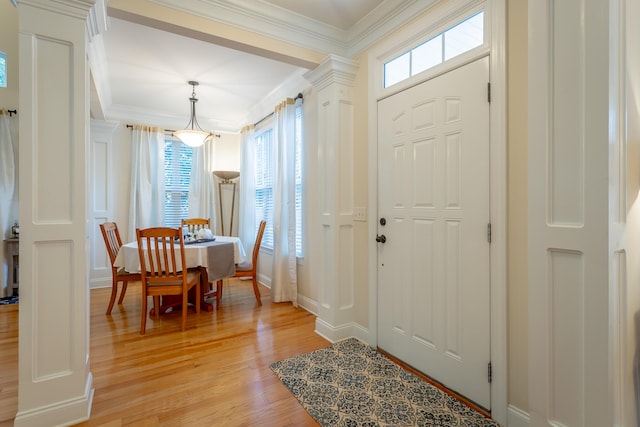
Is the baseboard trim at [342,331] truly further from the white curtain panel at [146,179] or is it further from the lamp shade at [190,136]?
the white curtain panel at [146,179]

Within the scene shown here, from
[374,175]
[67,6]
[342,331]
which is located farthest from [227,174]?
[67,6]

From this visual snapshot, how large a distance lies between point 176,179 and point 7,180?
211 centimetres

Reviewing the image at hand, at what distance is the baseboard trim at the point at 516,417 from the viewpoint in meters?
1.59

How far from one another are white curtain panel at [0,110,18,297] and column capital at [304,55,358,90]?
4.43m

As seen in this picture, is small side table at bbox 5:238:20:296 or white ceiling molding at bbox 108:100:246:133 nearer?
small side table at bbox 5:238:20:296

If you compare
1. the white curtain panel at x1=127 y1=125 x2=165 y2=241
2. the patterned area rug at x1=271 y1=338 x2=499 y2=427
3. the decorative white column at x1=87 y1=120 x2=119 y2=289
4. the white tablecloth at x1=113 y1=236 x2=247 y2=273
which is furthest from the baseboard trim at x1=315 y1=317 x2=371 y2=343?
the decorative white column at x1=87 y1=120 x2=119 y2=289

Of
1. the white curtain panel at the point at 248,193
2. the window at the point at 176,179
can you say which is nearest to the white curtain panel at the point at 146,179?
the window at the point at 176,179

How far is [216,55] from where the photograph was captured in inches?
122

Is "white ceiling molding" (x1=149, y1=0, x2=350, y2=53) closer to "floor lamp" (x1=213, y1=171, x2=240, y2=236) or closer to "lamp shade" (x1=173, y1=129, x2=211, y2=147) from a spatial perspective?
"lamp shade" (x1=173, y1=129, x2=211, y2=147)


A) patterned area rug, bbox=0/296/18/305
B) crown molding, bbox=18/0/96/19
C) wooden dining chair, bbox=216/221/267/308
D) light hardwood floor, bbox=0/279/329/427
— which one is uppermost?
crown molding, bbox=18/0/96/19

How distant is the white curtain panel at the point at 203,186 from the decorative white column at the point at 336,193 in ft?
10.1

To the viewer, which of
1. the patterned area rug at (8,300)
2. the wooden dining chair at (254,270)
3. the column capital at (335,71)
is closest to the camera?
the column capital at (335,71)

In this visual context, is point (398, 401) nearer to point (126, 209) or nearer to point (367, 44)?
point (367, 44)

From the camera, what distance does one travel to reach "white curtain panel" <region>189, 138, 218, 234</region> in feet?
17.3
